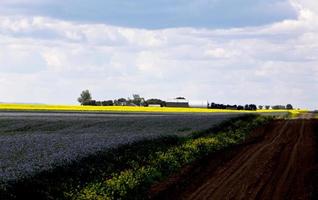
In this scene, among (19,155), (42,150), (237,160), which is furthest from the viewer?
(237,160)

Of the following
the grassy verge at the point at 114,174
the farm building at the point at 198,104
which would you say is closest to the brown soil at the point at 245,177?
the grassy verge at the point at 114,174

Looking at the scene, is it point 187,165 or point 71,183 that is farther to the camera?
point 187,165

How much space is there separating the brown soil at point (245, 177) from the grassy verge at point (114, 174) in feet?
2.78

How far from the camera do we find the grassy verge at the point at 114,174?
770 inches

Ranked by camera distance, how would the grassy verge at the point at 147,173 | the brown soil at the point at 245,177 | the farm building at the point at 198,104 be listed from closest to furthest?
the grassy verge at the point at 147,173 → the brown soil at the point at 245,177 → the farm building at the point at 198,104

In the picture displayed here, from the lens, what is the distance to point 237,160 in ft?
103

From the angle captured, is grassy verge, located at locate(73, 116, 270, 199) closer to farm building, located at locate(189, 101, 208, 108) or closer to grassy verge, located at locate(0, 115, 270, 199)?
grassy verge, located at locate(0, 115, 270, 199)

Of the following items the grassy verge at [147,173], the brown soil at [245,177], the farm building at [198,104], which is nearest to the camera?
the grassy verge at [147,173]

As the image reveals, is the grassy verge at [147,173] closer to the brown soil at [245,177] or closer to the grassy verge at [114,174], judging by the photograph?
the grassy verge at [114,174]

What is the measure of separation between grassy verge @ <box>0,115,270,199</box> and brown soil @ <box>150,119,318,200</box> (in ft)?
2.78

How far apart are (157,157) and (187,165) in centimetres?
169

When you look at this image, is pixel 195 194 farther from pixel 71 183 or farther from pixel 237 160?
pixel 237 160

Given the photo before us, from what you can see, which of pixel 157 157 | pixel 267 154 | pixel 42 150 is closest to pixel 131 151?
pixel 157 157

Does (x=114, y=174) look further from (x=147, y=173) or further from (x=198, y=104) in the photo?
(x=198, y=104)
